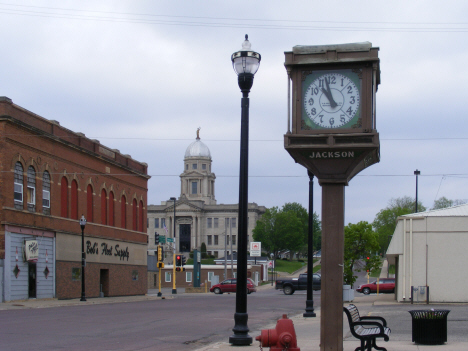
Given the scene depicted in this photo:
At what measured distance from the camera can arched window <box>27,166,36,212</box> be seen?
36812 mm

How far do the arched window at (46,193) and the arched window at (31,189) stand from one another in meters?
1.19

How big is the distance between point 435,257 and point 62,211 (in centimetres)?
2297

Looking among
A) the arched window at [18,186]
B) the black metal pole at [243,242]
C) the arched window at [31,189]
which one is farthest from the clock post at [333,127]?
the arched window at [31,189]

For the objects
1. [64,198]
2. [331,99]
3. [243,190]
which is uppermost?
[331,99]

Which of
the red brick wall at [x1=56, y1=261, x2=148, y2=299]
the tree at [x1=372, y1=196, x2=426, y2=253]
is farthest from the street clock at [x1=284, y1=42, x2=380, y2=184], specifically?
the tree at [x1=372, y1=196, x2=426, y2=253]

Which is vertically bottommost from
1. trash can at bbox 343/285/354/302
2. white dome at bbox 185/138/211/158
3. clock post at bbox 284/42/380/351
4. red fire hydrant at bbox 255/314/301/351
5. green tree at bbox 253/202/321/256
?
green tree at bbox 253/202/321/256

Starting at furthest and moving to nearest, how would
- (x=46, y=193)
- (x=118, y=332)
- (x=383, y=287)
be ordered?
1. (x=383, y=287)
2. (x=46, y=193)
3. (x=118, y=332)

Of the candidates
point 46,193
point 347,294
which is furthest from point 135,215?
point 347,294

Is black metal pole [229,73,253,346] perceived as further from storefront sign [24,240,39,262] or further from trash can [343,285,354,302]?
storefront sign [24,240,39,262]

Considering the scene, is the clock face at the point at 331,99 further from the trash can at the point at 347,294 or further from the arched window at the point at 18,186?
the arched window at the point at 18,186

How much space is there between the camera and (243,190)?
13133 millimetres

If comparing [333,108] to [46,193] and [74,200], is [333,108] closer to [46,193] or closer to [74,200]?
[46,193]

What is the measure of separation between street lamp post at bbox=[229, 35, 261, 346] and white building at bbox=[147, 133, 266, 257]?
403 ft

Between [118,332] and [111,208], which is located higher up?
[111,208]
